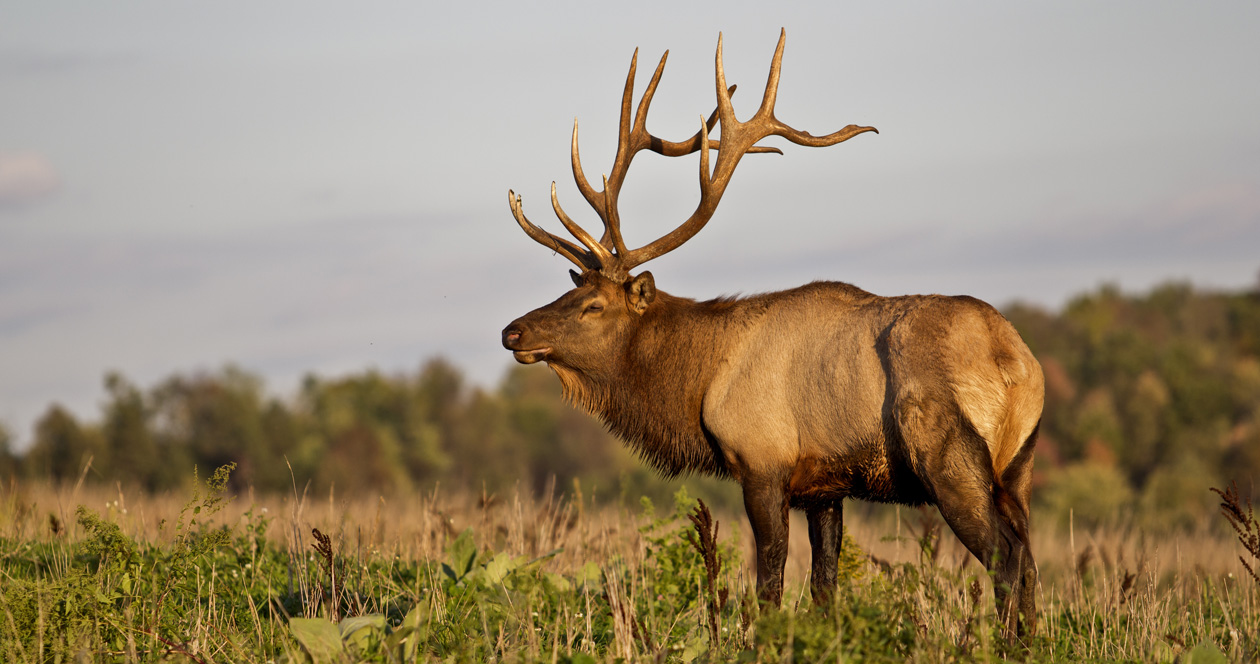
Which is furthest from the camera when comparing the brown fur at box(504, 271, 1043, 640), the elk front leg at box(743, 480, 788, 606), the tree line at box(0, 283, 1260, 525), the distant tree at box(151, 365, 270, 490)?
the distant tree at box(151, 365, 270, 490)

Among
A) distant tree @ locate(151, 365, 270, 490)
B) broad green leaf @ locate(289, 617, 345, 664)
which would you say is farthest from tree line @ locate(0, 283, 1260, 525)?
broad green leaf @ locate(289, 617, 345, 664)

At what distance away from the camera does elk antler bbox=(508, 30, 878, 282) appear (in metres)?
7.57

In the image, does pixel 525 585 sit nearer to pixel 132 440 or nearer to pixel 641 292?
pixel 641 292

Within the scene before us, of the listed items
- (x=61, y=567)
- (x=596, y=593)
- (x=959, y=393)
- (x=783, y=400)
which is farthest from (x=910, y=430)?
(x=61, y=567)

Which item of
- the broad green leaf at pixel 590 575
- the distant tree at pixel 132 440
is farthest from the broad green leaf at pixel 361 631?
the distant tree at pixel 132 440

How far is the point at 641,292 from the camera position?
24.8 feet

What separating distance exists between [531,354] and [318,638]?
3.14 meters

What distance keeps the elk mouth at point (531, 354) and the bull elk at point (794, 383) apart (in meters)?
0.02

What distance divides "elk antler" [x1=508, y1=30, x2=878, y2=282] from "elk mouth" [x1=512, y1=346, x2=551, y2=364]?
690 mm

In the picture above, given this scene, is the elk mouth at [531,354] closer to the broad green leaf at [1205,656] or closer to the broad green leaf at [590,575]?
the broad green leaf at [590,575]

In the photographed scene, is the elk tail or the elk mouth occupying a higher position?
the elk mouth

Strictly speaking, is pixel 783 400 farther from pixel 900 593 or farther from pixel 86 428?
pixel 86 428

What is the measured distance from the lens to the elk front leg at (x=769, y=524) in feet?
21.1

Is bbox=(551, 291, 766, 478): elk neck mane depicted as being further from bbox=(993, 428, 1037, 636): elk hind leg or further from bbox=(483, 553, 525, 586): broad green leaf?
bbox=(993, 428, 1037, 636): elk hind leg
